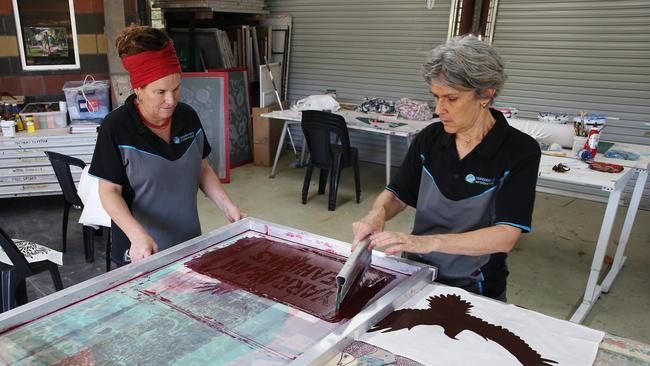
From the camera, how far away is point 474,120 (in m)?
1.47

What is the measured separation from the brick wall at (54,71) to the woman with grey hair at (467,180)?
→ 13.4 feet

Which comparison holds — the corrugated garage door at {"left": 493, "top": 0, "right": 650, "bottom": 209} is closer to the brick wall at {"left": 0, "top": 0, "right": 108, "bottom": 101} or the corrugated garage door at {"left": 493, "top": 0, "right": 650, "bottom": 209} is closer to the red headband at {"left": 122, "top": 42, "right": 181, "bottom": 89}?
the red headband at {"left": 122, "top": 42, "right": 181, "bottom": 89}

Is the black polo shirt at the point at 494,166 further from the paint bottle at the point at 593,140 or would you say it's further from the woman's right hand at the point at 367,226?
the paint bottle at the point at 593,140

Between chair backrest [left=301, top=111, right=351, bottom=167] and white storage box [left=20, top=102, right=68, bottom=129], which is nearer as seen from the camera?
white storage box [left=20, top=102, right=68, bottom=129]

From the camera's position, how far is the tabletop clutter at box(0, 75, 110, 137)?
4113 millimetres

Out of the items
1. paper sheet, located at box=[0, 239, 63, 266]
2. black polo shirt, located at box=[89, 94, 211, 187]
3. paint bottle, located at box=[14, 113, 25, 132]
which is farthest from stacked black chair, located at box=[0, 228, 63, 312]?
paint bottle, located at box=[14, 113, 25, 132]

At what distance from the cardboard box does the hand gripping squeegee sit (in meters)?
4.58

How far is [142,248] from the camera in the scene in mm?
1515

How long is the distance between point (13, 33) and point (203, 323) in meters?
4.29

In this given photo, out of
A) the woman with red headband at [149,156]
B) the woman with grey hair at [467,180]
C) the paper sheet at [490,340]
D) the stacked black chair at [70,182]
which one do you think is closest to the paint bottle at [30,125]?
the stacked black chair at [70,182]

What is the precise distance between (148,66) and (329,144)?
3133 mm

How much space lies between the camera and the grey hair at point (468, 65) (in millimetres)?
1329

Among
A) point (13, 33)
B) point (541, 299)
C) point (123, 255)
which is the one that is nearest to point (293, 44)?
point (13, 33)

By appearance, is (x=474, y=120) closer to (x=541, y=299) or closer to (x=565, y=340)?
(x=565, y=340)
